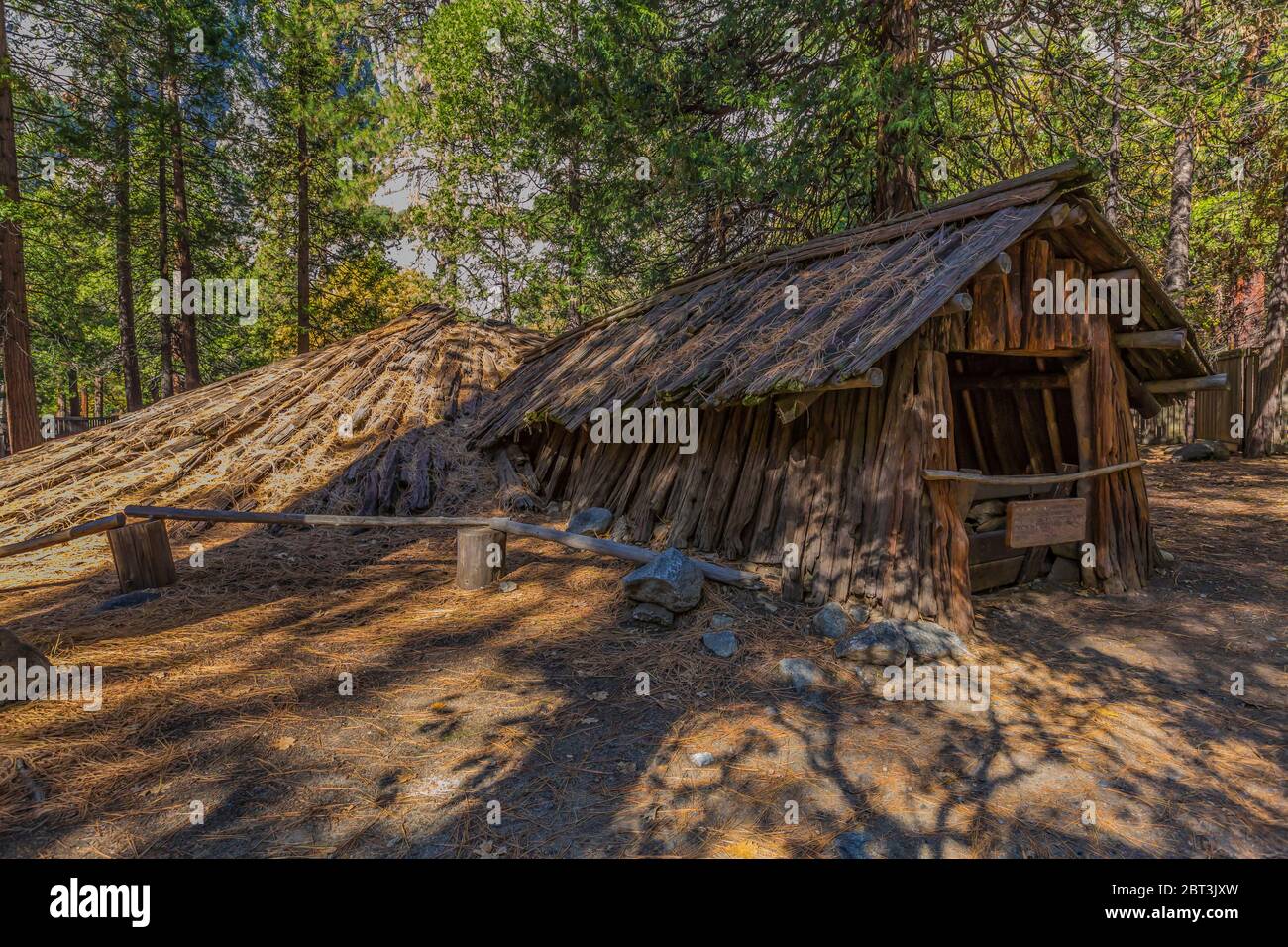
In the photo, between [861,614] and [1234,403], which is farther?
[1234,403]

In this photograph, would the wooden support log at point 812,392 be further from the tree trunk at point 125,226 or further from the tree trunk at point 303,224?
the tree trunk at point 303,224

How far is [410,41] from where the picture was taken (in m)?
18.1

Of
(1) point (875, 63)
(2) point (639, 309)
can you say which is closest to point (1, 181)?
(2) point (639, 309)

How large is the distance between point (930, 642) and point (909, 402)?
A: 1895 mm

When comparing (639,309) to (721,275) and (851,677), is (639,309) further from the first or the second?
(851,677)

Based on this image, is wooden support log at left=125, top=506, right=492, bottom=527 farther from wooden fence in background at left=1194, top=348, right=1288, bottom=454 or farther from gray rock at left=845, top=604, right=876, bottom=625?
wooden fence in background at left=1194, top=348, right=1288, bottom=454

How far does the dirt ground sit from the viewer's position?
9.02ft

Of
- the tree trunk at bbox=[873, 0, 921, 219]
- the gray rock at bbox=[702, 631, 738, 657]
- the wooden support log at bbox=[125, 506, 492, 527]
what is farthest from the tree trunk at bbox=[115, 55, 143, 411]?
the gray rock at bbox=[702, 631, 738, 657]

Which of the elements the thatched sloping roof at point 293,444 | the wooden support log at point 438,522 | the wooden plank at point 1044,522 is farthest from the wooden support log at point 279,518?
the wooden plank at point 1044,522

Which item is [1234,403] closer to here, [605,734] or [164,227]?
[605,734]

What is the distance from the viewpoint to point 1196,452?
40.8 ft

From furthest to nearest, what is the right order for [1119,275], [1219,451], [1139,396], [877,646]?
[1219,451] → [1139,396] → [1119,275] → [877,646]

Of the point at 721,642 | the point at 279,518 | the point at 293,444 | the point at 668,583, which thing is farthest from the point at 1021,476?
the point at 293,444
